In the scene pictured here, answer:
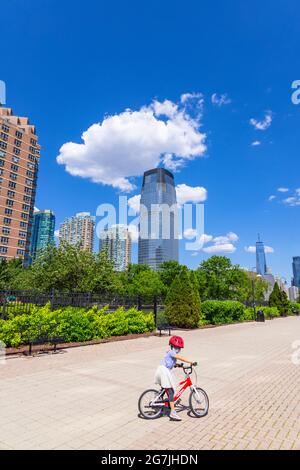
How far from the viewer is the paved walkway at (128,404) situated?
4254mm

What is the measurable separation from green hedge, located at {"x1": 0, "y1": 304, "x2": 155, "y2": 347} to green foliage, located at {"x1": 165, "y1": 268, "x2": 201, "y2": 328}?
118 inches

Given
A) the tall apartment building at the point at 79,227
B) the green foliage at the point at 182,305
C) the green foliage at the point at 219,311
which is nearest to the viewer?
the green foliage at the point at 182,305

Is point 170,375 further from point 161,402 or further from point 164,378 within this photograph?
point 161,402

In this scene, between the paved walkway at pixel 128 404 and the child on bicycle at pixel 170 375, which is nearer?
the paved walkway at pixel 128 404

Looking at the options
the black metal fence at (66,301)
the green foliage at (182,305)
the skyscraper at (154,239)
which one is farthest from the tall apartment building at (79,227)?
the black metal fence at (66,301)

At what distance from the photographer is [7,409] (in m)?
5.33

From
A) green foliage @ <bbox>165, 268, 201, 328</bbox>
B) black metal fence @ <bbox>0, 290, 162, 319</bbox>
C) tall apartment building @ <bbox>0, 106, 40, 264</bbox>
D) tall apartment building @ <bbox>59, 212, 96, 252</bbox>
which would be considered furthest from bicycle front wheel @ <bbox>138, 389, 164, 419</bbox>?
tall apartment building @ <bbox>59, 212, 96, 252</bbox>

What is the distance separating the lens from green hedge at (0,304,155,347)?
413 inches

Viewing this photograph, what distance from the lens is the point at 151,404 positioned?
509 centimetres

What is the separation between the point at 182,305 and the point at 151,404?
1473 centimetres

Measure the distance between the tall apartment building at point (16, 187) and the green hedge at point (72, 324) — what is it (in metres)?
68.3

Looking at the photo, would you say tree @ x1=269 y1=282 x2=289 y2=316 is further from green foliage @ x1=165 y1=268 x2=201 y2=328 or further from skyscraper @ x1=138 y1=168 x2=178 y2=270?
skyscraper @ x1=138 y1=168 x2=178 y2=270

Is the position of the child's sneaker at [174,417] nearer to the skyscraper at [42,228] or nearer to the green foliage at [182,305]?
the green foliage at [182,305]

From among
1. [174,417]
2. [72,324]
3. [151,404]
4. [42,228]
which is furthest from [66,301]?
[42,228]
